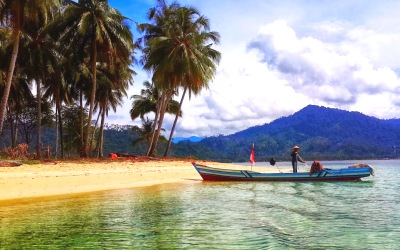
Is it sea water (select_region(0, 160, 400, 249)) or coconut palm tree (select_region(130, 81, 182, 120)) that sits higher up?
coconut palm tree (select_region(130, 81, 182, 120))

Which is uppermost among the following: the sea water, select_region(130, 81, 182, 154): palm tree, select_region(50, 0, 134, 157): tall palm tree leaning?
select_region(50, 0, 134, 157): tall palm tree leaning

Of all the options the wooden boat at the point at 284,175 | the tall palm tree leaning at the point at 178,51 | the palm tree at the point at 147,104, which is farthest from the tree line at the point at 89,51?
the wooden boat at the point at 284,175

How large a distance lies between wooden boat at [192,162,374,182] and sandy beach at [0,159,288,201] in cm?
257

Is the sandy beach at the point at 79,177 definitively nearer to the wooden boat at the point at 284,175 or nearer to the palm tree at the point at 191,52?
the wooden boat at the point at 284,175

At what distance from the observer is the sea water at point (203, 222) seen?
8.20 metres

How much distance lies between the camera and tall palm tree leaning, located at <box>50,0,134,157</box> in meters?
31.1

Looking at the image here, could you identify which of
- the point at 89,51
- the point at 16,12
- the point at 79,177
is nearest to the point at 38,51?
the point at 89,51

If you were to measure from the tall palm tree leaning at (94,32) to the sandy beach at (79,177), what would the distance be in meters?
7.45

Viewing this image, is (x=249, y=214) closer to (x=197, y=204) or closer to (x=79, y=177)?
(x=197, y=204)

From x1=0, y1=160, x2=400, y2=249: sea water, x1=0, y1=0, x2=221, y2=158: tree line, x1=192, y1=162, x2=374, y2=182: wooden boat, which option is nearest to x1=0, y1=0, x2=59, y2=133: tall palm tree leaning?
x1=0, y1=0, x2=221, y2=158: tree line

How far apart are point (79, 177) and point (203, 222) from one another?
1249 centimetres

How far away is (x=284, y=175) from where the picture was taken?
23359 millimetres

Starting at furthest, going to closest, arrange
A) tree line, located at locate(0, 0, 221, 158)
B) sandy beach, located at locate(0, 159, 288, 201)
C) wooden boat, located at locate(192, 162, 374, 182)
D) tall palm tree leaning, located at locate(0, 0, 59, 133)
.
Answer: tree line, located at locate(0, 0, 221, 158)
tall palm tree leaning, located at locate(0, 0, 59, 133)
wooden boat, located at locate(192, 162, 374, 182)
sandy beach, located at locate(0, 159, 288, 201)

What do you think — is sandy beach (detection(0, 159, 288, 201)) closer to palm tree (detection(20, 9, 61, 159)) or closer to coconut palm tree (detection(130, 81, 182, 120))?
palm tree (detection(20, 9, 61, 159))
